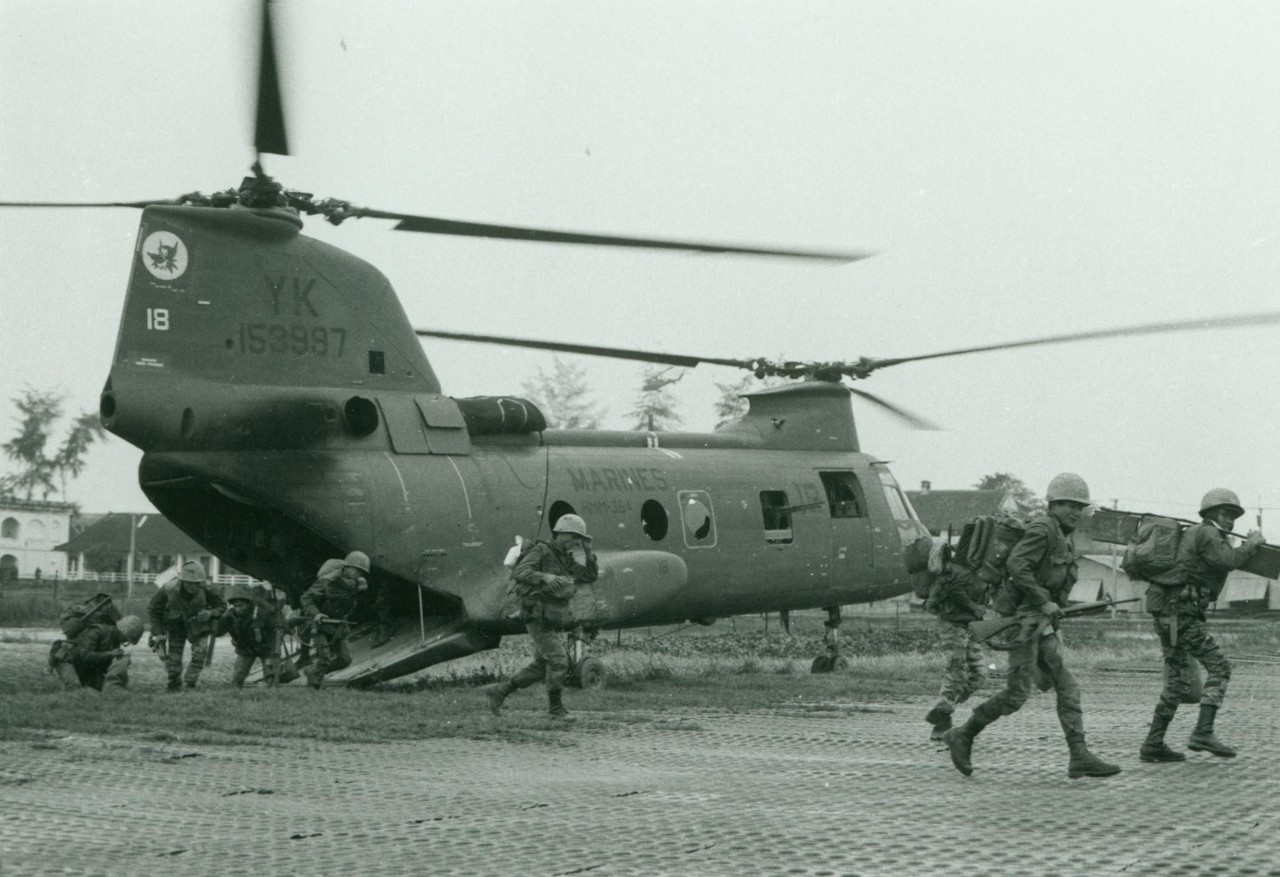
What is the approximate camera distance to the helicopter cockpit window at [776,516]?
18.2m

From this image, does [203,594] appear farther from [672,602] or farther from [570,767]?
[570,767]

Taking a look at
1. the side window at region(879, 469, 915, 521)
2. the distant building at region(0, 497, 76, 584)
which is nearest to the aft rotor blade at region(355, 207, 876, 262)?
the side window at region(879, 469, 915, 521)

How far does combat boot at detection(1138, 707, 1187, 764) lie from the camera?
375 inches

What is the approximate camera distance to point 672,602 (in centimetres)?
1670

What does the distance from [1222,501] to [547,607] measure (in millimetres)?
5346

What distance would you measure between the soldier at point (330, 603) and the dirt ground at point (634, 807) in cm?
325

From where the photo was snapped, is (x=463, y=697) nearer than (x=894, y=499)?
Yes

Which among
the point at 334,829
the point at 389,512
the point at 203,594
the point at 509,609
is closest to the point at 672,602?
the point at 509,609

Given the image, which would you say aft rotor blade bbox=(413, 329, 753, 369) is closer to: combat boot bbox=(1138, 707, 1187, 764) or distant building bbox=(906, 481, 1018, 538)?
combat boot bbox=(1138, 707, 1187, 764)

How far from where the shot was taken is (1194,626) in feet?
31.6

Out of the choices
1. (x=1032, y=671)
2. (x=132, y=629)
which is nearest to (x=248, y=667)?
(x=132, y=629)

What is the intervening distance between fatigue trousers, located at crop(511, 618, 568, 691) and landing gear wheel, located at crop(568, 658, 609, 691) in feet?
8.07

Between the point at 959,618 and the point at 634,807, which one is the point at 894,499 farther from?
the point at 634,807

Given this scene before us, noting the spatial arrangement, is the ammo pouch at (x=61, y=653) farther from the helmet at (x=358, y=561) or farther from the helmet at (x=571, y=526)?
the helmet at (x=571, y=526)
